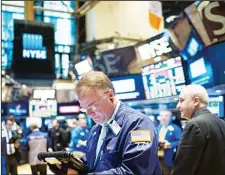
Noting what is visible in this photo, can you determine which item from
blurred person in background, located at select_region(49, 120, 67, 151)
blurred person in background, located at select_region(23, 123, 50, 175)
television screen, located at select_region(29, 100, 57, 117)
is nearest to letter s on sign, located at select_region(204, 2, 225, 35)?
television screen, located at select_region(29, 100, 57, 117)

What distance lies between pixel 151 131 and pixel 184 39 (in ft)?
13.3

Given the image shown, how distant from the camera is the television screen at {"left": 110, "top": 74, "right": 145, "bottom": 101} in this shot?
802 centimetres

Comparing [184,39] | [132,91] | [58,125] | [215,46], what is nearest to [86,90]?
[215,46]

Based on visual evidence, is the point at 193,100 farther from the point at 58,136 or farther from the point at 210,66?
the point at 58,136

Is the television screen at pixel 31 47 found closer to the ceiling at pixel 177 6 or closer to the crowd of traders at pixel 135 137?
the ceiling at pixel 177 6

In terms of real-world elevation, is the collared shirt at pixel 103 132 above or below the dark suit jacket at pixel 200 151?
above

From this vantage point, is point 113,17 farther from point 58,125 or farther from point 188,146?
point 188,146

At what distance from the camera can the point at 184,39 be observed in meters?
6.19

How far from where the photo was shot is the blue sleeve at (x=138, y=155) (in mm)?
2176

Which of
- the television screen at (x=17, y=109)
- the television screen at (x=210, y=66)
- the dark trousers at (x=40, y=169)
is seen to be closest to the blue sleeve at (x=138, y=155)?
the television screen at (x=210, y=66)

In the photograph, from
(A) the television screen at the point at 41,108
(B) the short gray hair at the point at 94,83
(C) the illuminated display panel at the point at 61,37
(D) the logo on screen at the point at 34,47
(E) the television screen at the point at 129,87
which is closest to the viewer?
(B) the short gray hair at the point at 94,83

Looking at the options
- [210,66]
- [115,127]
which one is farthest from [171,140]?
[115,127]

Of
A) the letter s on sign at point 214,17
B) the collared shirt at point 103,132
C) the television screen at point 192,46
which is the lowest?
the collared shirt at point 103,132

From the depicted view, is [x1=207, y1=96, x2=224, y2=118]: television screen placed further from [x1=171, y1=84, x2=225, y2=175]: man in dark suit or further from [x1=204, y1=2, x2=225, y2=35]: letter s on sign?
[x1=171, y1=84, x2=225, y2=175]: man in dark suit
